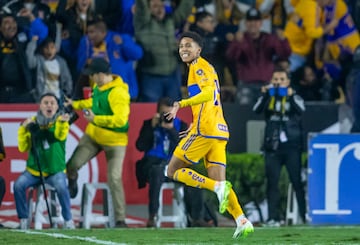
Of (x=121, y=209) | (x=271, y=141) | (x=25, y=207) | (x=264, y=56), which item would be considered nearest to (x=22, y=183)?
(x=25, y=207)

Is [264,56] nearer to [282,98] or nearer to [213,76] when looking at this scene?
[282,98]

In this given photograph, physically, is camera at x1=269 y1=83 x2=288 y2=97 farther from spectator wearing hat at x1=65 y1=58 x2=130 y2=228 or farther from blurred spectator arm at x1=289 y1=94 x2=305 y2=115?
spectator wearing hat at x1=65 y1=58 x2=130 y2=228

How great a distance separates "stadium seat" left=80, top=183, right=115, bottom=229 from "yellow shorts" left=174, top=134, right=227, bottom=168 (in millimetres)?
3466

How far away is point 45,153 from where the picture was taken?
15.9 meters

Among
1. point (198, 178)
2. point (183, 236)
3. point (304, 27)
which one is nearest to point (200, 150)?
point (198, 178)

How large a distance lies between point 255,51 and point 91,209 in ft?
12.6

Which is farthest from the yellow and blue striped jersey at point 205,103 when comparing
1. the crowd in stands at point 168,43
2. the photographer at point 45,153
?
the crowd in stands at point 168,43

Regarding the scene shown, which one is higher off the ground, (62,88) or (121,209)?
(62,88)

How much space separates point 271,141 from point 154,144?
4.94ft

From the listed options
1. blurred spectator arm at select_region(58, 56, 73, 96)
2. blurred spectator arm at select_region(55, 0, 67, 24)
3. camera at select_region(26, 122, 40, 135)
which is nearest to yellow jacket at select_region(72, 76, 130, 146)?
camera at select_region(26, 122, 40, 135)

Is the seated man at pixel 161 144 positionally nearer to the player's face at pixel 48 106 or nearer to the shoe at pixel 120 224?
the shoe at pixel 120 224

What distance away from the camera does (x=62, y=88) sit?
701 inches

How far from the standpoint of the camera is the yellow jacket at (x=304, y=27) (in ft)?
64.9

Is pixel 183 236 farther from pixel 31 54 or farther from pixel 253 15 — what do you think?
pixel 253 15
